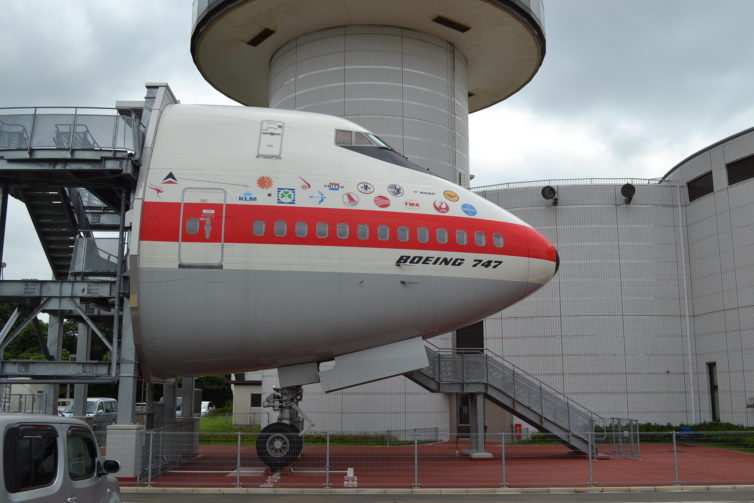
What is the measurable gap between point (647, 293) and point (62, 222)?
26.2 m

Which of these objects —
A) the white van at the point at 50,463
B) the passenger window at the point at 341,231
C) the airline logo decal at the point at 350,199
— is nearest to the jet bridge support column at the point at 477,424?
the passenger window at the point at 341,231

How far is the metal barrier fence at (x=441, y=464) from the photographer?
17.5 metres

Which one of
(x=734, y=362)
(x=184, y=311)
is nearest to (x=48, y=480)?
(x=184, y=311)

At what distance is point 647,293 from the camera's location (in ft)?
110

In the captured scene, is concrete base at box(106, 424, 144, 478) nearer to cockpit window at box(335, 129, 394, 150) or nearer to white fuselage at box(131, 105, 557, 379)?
white fuselage at box(131, 105, 557, 379)

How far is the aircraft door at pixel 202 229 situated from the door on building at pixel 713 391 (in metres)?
25.8

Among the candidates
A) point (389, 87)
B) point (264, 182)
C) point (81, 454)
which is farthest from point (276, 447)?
point (389, 87)

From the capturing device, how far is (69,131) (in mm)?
18344

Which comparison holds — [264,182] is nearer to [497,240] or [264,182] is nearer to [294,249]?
[294,249]

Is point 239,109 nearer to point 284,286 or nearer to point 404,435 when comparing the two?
point 284,286

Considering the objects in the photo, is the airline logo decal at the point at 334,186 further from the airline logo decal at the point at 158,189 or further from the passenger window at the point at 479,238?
the airline logo decal at the point at 158,189

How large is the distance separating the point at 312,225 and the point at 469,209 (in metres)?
4.14

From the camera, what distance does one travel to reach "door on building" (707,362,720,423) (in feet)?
106

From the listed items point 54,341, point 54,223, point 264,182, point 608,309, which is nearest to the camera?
point 264,182
